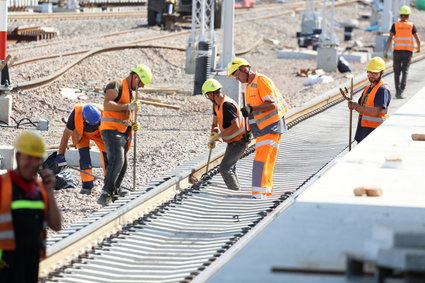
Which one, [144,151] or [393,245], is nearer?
[393,245]

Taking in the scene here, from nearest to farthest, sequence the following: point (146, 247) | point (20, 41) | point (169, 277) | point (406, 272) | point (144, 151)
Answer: point (406, 272), point (169, 277), point (146, 247), point (144, 151), point (20, 41)

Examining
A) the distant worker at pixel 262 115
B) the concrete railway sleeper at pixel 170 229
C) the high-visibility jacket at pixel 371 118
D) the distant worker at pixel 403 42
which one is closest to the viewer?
the concrete railway sleeper at pixel 170 229

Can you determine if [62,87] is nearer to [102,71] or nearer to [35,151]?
[102,71]

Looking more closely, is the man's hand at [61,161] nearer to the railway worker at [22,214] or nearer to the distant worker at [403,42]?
the railway worker at [22,214]

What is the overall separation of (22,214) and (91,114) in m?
6.06

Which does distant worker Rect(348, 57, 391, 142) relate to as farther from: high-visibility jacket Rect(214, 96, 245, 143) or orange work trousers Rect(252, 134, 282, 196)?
high-visibility jacket Rect(214, 96, 245, 143)

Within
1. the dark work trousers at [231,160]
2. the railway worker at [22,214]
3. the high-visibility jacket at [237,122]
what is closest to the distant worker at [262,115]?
the high-visibility jacket at [237,122]

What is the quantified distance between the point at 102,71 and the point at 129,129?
13.1m

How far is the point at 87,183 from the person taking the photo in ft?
41.4

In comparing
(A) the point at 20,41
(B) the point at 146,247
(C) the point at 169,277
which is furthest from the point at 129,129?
(A) the point at 20,41

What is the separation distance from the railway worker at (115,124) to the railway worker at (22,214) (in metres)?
5.43

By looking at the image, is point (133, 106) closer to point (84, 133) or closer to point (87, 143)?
point (84, 133)

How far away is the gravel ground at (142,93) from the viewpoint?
14.8 metres

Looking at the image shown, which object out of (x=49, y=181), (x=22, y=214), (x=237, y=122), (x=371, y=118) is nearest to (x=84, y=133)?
(x=237, y=122)
